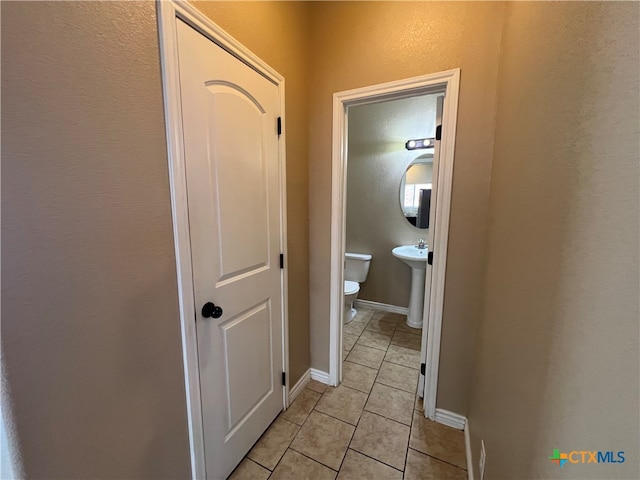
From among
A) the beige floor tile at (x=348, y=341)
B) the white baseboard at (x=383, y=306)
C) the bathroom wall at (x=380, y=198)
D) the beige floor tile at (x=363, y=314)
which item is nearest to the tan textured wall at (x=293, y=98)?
the beige floor tile at (x=348, y=341)

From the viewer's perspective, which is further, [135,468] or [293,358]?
[293,358]

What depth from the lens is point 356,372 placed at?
2.08m

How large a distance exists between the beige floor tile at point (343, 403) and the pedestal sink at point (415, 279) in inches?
49.6

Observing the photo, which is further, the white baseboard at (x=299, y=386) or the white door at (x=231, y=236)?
the white baseboard at (x=299, y=386)

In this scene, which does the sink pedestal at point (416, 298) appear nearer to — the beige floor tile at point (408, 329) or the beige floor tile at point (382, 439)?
the beige floor tile at point (408, 329)

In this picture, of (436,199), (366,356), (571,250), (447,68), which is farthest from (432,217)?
(366,356)

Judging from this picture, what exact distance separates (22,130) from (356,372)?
7.33ft

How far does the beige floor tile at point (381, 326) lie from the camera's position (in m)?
2.75

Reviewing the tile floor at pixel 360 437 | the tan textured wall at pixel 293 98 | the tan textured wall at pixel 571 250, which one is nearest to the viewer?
the tan textured wall at pixel 571 250

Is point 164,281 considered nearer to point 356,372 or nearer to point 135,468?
point 135,468

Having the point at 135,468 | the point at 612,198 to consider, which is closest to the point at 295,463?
the point at 135,468

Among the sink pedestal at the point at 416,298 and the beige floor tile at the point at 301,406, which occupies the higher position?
the sink pedestal at the point at 416,298

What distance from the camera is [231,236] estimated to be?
1.19 meters

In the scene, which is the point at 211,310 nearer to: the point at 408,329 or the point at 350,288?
the point at 350,288
